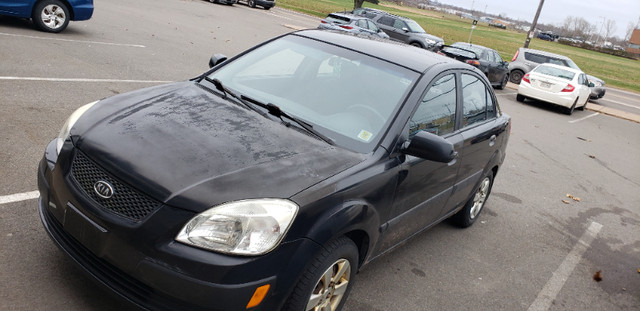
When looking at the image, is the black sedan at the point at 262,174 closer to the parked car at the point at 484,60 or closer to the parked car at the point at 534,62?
the parked car at the point at 484,60

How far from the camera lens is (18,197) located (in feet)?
13.8

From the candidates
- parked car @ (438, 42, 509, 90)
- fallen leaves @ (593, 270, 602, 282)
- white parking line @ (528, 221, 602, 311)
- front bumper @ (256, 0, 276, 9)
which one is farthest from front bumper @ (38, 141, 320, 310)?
front bumper @ (256, 0, 276, 9)

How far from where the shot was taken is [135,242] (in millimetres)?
2619

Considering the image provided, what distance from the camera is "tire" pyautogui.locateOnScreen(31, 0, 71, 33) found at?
11.1m

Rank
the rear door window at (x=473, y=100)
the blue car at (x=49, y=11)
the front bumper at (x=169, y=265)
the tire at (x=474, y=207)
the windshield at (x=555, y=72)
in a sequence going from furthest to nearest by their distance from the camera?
the windshield at (x=555, y=72) < the blue car at (x=49, y=11) < the tire at (x=474, y=207) < the rear door window at (x=473, y=100) < the front bumper at (x=169, y=265)

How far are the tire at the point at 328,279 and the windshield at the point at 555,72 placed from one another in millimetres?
16542

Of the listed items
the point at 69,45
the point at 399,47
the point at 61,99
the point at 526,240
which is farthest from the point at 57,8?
the point at 526,240

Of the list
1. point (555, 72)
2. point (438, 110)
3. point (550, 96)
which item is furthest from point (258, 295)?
point (555, 72)

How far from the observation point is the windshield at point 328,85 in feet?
12.1

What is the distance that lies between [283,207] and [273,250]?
0.71ft

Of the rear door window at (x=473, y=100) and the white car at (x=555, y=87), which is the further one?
the white car at (x=555, y=87)

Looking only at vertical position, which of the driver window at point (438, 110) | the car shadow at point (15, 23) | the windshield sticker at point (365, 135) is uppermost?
the driver window at point (438, 110)

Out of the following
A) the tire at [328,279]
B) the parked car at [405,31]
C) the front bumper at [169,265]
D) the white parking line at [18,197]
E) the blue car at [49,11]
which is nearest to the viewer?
the front bumper at [169,265]

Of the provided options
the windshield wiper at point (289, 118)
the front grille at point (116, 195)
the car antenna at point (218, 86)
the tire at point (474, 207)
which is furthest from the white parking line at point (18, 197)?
the tire at point (474, 207)
